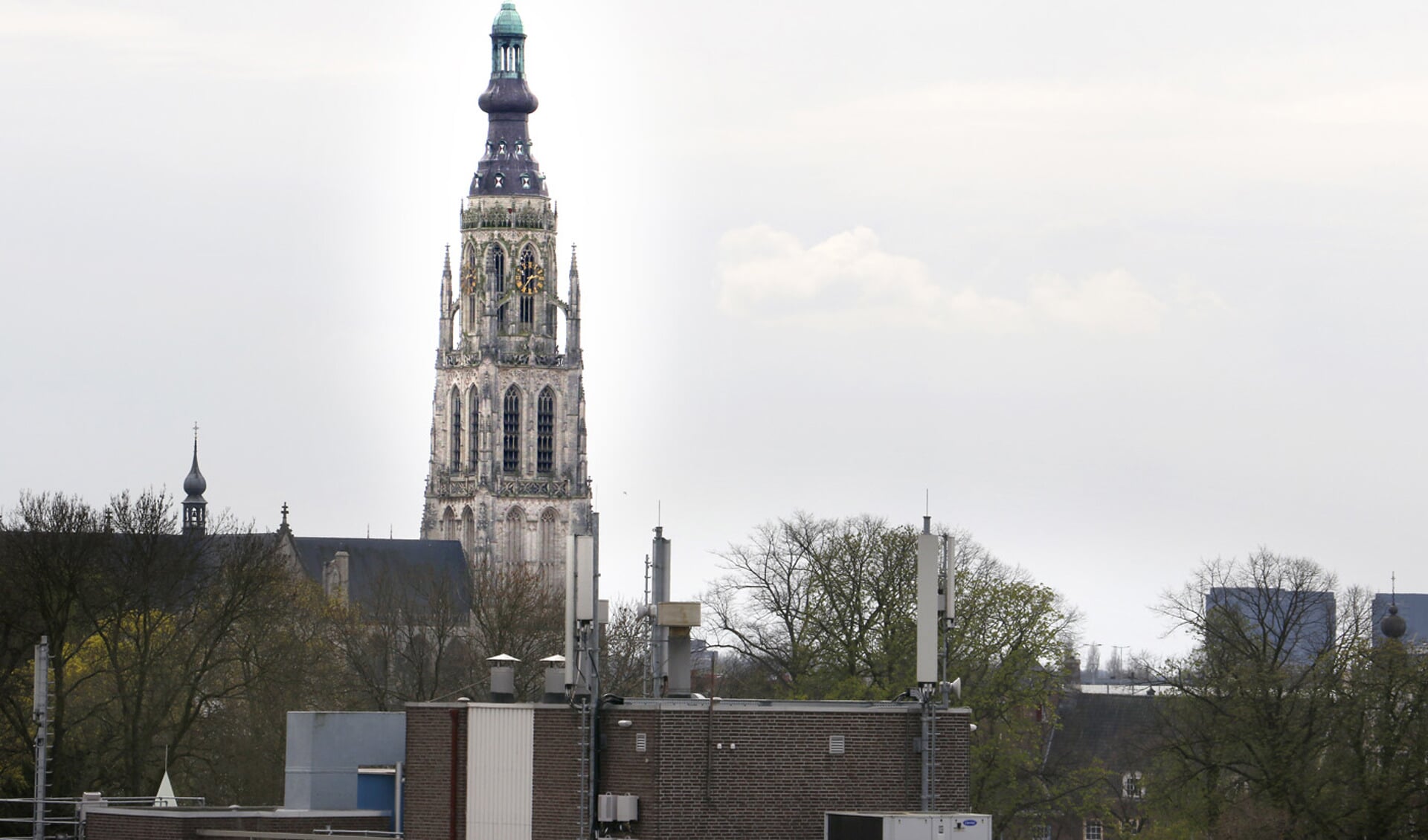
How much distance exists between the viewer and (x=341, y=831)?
54.9 meters

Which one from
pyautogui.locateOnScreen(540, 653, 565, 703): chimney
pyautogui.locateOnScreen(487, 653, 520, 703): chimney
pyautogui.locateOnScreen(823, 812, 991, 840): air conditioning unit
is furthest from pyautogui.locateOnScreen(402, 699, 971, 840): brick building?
pyautogui.locateOnScreen(487, 653, 520, 703): chimney

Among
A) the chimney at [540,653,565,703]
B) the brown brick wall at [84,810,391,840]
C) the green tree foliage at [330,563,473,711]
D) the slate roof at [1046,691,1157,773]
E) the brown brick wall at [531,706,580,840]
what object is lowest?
the brown brick wall at [84,810,391,840]

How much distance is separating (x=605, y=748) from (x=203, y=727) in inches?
1629

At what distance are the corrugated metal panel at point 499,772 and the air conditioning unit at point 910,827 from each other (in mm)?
5662

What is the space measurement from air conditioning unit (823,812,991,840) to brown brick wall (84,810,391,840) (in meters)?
13.0

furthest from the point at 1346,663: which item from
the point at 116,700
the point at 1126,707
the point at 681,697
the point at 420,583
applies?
the point at 420,583

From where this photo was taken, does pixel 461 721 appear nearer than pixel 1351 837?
Yes

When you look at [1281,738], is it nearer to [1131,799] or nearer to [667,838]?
[667,838]

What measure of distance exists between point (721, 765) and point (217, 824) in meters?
13.5

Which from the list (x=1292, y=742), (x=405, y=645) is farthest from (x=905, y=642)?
(x=405, y=645)

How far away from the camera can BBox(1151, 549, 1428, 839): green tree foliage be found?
2566 inches

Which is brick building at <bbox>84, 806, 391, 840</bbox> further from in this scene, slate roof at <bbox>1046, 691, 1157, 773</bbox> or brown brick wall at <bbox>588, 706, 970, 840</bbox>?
slate roof at <bbox>1046, 691, 1157, 773</bbox>

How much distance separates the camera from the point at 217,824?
55.5 metres

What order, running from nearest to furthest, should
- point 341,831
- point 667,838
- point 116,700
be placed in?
point 667,838
point 341,831
point 116,700
